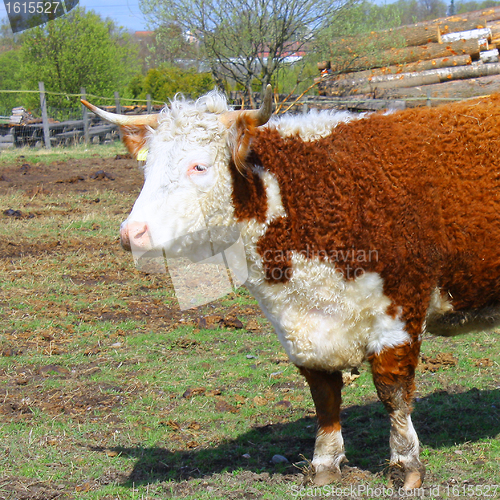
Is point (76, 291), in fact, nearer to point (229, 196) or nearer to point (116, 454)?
point (116, 454)

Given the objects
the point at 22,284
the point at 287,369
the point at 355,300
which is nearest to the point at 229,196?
the point at 355,300

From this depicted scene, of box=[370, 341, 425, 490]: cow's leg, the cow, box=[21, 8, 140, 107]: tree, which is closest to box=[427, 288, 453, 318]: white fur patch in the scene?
the cow

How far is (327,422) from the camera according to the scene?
3311mm

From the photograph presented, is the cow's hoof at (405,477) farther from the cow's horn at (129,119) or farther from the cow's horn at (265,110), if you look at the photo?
the cow's horn at (129,119)

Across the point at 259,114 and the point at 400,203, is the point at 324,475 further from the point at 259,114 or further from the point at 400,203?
the point at 259,114

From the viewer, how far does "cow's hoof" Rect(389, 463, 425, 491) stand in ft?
9.93

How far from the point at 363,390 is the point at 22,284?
13.5 feet

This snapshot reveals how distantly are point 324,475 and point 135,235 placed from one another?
1.68 meters

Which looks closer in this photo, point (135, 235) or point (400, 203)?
point (135, 235)

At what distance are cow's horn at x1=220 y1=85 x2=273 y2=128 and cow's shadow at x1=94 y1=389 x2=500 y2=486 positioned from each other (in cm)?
190

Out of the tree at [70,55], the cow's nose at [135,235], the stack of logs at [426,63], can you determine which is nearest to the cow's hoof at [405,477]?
the cow's nose at [135,235]

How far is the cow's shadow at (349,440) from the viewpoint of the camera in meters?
3.40

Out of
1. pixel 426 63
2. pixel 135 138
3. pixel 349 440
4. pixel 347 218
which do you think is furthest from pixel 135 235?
pixel 426 63

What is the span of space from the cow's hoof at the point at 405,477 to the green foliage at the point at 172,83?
12.4 m
